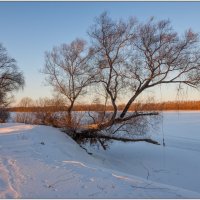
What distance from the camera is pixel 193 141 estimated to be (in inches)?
897

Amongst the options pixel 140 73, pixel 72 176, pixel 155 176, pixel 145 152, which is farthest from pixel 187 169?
pixel 72 176

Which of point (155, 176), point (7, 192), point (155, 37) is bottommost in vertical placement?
point (155, 176)

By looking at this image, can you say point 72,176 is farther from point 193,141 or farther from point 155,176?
point 193,141

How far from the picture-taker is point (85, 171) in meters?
7.80

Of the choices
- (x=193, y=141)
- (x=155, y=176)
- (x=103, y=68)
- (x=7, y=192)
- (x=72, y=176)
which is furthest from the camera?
(x=193, y=141)

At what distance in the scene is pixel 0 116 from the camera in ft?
103

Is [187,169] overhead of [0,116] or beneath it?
beneath

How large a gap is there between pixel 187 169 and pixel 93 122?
20.6ft

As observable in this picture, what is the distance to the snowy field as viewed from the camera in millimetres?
6223

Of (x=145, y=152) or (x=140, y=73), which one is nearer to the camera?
(x=140, y=73)

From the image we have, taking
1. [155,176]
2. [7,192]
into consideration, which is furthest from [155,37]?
[7,192]

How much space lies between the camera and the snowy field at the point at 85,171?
6.22 metres

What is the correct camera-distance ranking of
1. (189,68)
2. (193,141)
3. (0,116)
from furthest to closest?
(0,116) < (193,141) < (189,68)

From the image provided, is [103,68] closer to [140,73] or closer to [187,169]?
[140,73]
